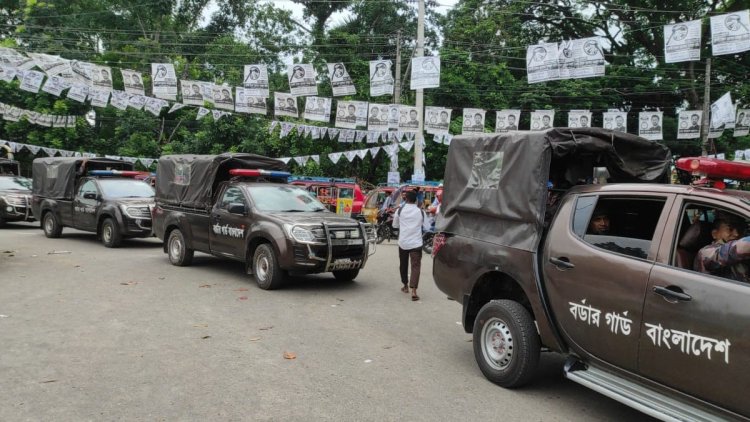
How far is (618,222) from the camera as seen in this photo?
434 centimetres

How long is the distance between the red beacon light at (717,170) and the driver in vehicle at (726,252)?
30 cm

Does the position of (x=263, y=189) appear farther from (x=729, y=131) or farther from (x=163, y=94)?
(x=729, y=131)

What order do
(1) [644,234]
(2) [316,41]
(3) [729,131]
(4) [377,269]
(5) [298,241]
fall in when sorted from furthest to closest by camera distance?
(2) [316,41], (3) [729,131], (4) [377,269], (5) [298,241], (1) [644,234]

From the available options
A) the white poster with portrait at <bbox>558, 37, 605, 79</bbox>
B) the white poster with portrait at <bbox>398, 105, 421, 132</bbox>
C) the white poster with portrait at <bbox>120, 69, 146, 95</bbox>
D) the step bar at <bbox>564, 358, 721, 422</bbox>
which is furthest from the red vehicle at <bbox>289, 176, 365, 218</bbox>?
the step bar at <bbox>564, 358, 721, 422</bbox>

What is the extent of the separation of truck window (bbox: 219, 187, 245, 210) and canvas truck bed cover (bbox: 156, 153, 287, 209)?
0.42 m

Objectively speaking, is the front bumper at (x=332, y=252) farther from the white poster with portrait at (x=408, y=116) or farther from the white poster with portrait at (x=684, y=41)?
the white poster with portrait at (x=408, y=116)

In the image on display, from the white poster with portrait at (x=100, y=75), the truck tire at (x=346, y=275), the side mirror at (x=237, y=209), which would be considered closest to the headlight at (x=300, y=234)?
the side mirror at (x=237, y=209)

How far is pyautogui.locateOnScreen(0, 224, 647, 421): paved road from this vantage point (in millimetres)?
4215

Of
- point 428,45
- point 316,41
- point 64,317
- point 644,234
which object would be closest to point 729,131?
point 428,45

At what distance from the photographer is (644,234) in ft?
13.2

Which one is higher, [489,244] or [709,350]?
[489,244]

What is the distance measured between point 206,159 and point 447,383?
7.74 metres

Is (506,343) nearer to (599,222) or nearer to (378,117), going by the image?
(599,222)

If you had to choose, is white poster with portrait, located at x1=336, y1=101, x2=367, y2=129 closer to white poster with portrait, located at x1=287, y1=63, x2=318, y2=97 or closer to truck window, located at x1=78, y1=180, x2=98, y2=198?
white poster with portrait, located at x1=287, y1=63, x2=318, y2=97
